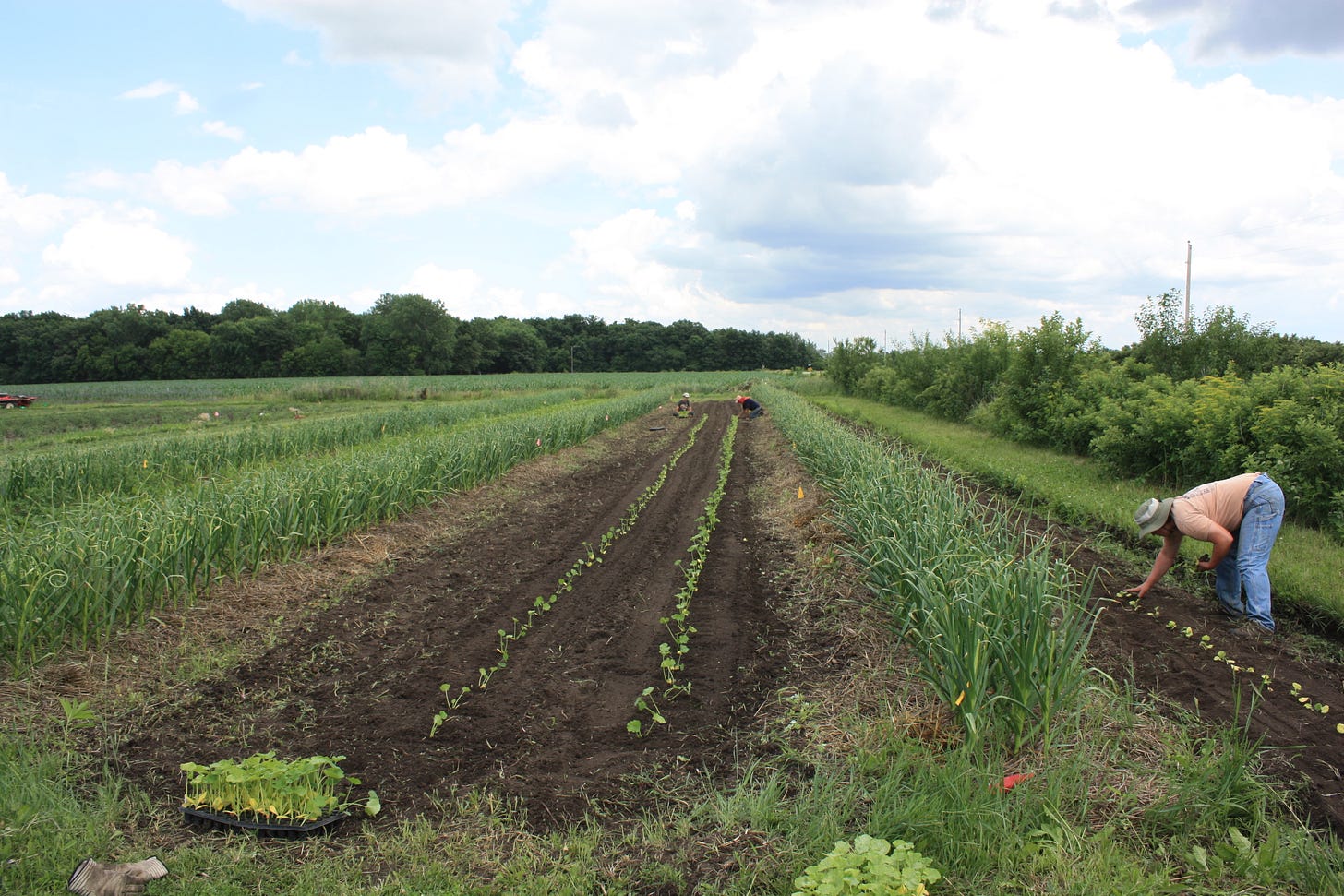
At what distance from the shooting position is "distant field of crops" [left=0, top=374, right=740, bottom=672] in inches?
177

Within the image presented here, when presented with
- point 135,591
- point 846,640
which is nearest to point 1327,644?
point 846,640

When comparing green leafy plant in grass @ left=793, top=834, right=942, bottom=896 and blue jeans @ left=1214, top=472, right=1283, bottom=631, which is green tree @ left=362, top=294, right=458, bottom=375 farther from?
green leafy plant in grass @ left=793, top=834, right=942, bottom=896

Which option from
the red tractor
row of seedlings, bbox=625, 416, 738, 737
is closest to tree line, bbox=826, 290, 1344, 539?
row of seedlings, bbox=625, 416, 738, 737

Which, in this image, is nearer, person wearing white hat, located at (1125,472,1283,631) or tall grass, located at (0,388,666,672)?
tall grass, located at (0,388,666,672)

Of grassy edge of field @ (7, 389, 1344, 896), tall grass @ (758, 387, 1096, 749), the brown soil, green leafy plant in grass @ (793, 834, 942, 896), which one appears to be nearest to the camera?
green leafy plant in grass @ (793, 834, 942, 896)

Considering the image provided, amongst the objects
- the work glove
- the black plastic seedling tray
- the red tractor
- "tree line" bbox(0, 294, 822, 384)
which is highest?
"tree line" bbox(0, 294, 822, 384)

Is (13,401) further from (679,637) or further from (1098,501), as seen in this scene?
(1098,501)

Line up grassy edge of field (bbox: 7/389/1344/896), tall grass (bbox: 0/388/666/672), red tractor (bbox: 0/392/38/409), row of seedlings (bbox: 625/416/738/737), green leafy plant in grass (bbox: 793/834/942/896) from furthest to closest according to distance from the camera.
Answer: red tractor (bbox: 0/392/38/409) < tall grass (bbox: 0/388/666/672) < row of seedlings (bbox: 625/416/738/737) < grassy edge of field (bbox: 7/389/1344/896) < green leafy plant in grass (bbox: 793/834/942/896)

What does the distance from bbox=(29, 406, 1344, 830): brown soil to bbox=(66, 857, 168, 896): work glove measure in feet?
2.19

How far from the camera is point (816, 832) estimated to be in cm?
292

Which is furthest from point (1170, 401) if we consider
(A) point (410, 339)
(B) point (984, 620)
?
(A) point (410, 339)

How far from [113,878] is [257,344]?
261ft

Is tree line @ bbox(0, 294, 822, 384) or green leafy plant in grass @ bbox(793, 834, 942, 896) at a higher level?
tree line @ bbox(0, 294, 822, 384)

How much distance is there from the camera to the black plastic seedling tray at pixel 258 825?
299 centimetres
